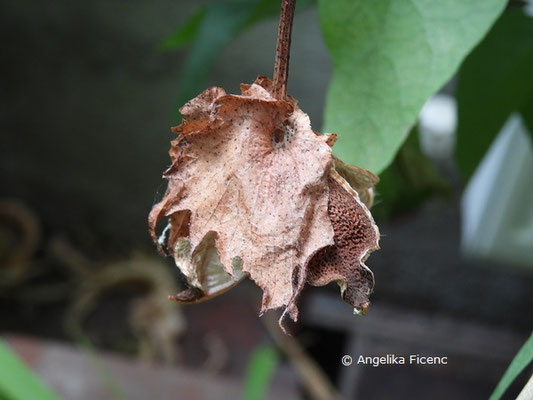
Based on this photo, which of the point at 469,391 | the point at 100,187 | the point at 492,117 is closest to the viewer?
the point at 492,117

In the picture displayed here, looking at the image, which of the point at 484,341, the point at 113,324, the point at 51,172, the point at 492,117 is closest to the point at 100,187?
the point at 51,172

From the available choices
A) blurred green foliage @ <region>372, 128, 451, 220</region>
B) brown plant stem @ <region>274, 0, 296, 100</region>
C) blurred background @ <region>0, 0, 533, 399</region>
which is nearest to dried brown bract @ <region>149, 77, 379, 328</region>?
brown plant stem @ <region>274, 0, 296, 100</region>

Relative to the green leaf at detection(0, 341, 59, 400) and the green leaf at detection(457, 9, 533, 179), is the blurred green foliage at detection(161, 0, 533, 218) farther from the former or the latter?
the green leaf at detection(0, 341, 59, 400)

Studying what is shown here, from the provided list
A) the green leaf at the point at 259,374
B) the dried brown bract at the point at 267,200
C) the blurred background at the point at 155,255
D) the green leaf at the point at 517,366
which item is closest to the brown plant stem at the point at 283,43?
the dried brown bract at the point at 267,200

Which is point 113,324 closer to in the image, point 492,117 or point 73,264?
point 73,264

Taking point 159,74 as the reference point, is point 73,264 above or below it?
below

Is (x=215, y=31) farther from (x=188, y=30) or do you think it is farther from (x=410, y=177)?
(x=410, y=177)
